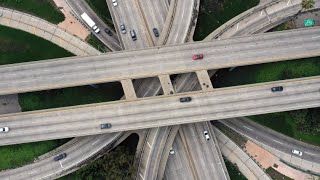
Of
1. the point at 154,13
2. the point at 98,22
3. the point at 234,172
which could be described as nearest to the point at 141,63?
the point at 154,13

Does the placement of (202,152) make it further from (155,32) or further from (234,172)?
(155,32)

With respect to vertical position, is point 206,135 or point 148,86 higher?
point 148,86

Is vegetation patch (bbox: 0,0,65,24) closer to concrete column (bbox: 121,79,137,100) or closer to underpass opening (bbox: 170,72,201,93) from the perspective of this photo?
concrete column (bbox: 121,79,137,100)

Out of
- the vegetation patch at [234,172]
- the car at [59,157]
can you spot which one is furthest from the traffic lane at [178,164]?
the car at [59,157]

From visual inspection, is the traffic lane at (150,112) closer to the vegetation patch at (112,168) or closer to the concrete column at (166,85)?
the concrete column at (166,85)

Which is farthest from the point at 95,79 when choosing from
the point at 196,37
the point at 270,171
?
the point at 270,171

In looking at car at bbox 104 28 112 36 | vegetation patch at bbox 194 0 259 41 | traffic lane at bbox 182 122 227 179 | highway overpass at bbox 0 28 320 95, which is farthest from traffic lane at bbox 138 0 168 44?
traffic lane at bbox 182 122 227 179
